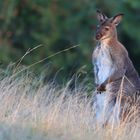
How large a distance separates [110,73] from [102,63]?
168mm

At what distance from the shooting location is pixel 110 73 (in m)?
11.2

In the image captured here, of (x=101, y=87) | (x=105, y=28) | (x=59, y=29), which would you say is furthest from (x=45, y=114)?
(x=59, y=29)

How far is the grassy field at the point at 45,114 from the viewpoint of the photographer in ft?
28.0

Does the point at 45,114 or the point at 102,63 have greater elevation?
the point at 102,63

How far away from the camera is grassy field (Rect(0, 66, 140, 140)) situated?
8539 mm

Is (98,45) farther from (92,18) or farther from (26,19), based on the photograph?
(26,19)

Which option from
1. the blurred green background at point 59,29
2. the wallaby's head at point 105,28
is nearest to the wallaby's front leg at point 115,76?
the wallaby's head at point 105,28

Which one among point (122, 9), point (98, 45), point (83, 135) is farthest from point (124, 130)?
point (122, 9)

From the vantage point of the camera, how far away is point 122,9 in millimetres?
17594

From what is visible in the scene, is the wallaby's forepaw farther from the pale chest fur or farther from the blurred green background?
the blurred green background

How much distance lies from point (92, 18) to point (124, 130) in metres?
9.06

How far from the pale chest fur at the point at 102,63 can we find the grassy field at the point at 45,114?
0.30m

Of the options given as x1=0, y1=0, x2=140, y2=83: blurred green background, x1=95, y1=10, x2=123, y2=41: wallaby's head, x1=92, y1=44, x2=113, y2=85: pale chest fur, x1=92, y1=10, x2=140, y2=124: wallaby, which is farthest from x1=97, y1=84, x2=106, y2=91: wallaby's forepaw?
x1=0, y1=0, x2=140, y2=83: blurred green background

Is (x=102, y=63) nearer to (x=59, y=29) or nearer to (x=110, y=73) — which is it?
(x=110, y=73)
